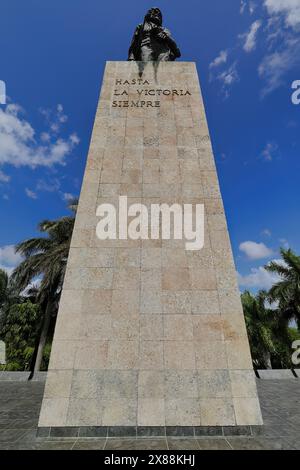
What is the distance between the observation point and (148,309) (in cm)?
773

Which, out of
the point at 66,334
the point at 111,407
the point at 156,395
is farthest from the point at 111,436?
the point at 66,334

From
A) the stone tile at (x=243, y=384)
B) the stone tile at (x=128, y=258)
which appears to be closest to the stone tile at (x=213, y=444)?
the stone tile at (x=243, y=384)

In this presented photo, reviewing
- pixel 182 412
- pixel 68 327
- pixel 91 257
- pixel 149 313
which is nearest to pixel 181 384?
pixel 182 412

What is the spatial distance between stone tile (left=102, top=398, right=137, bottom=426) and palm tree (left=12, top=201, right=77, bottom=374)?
15.8m

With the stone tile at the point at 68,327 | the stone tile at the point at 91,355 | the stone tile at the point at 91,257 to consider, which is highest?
the stone tile at the point at 91,257

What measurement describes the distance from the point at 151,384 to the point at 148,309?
6.02 ft

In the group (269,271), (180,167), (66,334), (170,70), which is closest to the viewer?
(66,334)

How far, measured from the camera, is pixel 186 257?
336 inches

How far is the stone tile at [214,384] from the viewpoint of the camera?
6777 mm

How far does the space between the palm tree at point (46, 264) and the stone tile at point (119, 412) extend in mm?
15812

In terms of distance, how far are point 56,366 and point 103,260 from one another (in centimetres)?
304

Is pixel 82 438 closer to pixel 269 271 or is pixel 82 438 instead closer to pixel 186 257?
pixel 186 257

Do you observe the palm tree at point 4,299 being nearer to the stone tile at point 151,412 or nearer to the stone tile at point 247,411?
the stone tile at point 151,412
